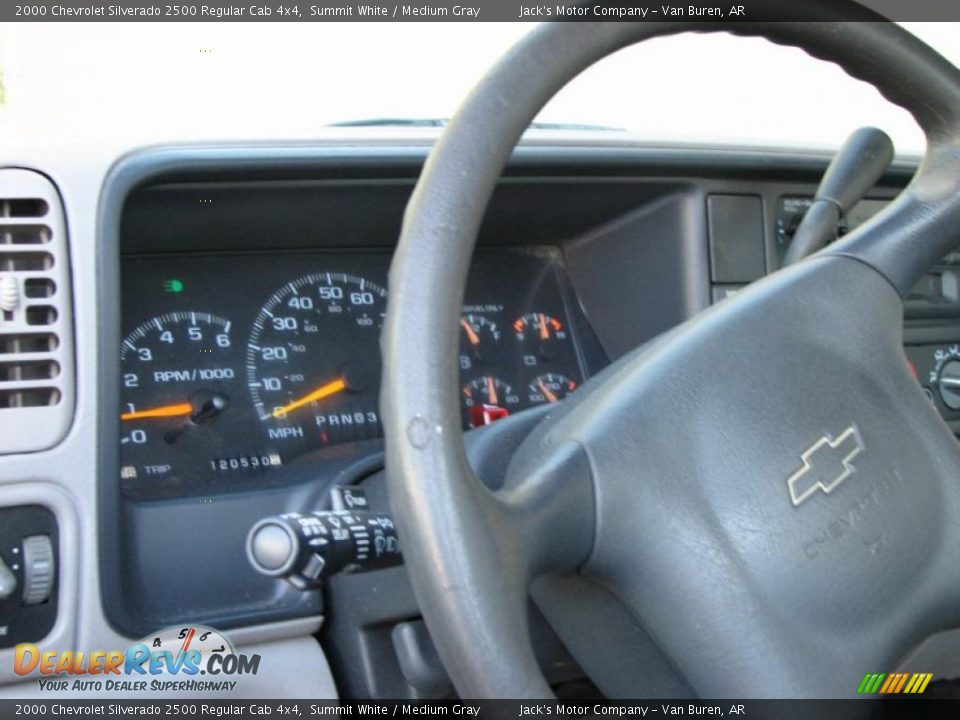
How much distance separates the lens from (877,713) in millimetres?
1068

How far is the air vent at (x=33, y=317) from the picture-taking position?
130 centimetres

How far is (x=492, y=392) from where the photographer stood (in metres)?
1.83

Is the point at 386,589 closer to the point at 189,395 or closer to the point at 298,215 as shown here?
the point at 189,395

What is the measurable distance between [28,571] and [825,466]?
817mm

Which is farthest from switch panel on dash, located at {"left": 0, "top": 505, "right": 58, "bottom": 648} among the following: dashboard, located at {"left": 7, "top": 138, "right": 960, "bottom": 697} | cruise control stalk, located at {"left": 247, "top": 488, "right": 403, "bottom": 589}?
cruise control stalk, located at {"left": 247, "top": 488, "right": 403, "bottom": 589}

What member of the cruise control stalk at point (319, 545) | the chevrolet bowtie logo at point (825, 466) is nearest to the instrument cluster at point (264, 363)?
the cruise control stalk at point (319, 545)

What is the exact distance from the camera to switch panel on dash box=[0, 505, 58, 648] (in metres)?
1.27

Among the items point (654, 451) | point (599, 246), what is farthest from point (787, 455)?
point (599, 246)

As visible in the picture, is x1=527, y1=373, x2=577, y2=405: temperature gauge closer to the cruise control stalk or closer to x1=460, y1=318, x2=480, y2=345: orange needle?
x1=460, y1=318, x2=480, y2=345: orange needle

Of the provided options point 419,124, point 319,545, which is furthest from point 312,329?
point 319,545

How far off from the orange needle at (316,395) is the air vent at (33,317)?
0.38 meters

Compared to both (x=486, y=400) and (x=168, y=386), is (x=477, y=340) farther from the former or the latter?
(x=168, y=386)

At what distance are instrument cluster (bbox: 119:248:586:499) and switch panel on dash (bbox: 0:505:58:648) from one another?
0.68 feet

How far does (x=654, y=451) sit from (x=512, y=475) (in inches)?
4.8
